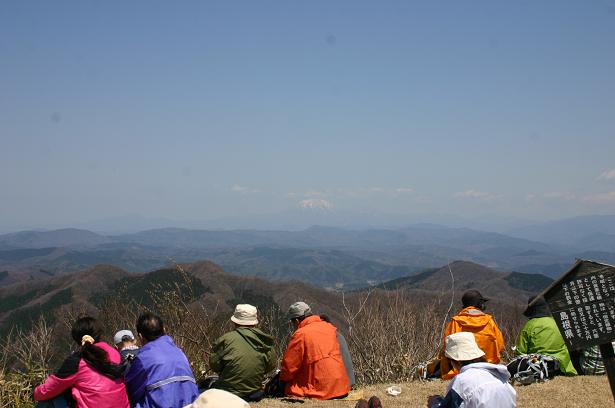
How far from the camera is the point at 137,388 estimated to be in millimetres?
5500

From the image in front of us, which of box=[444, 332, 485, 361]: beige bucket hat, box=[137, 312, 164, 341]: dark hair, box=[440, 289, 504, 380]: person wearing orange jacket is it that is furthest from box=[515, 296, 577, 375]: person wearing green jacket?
box=[137, 312, 164, 341]: dark hair

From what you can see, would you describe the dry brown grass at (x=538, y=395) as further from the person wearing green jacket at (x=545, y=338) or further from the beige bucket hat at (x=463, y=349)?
the beige bucket hat at (x=463, y=349)

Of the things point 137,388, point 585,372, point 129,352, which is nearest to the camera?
point 137,388

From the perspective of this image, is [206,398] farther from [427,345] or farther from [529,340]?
[427,345]

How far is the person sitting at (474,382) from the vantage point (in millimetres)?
4277

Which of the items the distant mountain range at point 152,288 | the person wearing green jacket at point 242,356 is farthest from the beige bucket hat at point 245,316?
the distant mountain range at point 152,288

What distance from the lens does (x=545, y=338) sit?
8.19 metres

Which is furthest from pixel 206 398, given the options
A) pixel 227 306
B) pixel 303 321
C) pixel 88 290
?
pixel 88 290

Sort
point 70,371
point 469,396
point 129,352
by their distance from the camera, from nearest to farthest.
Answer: point 469,396
point 70,371
point 129,352

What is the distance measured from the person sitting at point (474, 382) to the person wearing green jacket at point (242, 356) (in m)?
2.93

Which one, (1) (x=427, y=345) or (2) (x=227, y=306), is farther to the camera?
(2) (x=227, y=306)

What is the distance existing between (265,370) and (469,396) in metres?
3.56

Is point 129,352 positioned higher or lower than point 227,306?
higher

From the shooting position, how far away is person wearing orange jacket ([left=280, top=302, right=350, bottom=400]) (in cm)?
689
